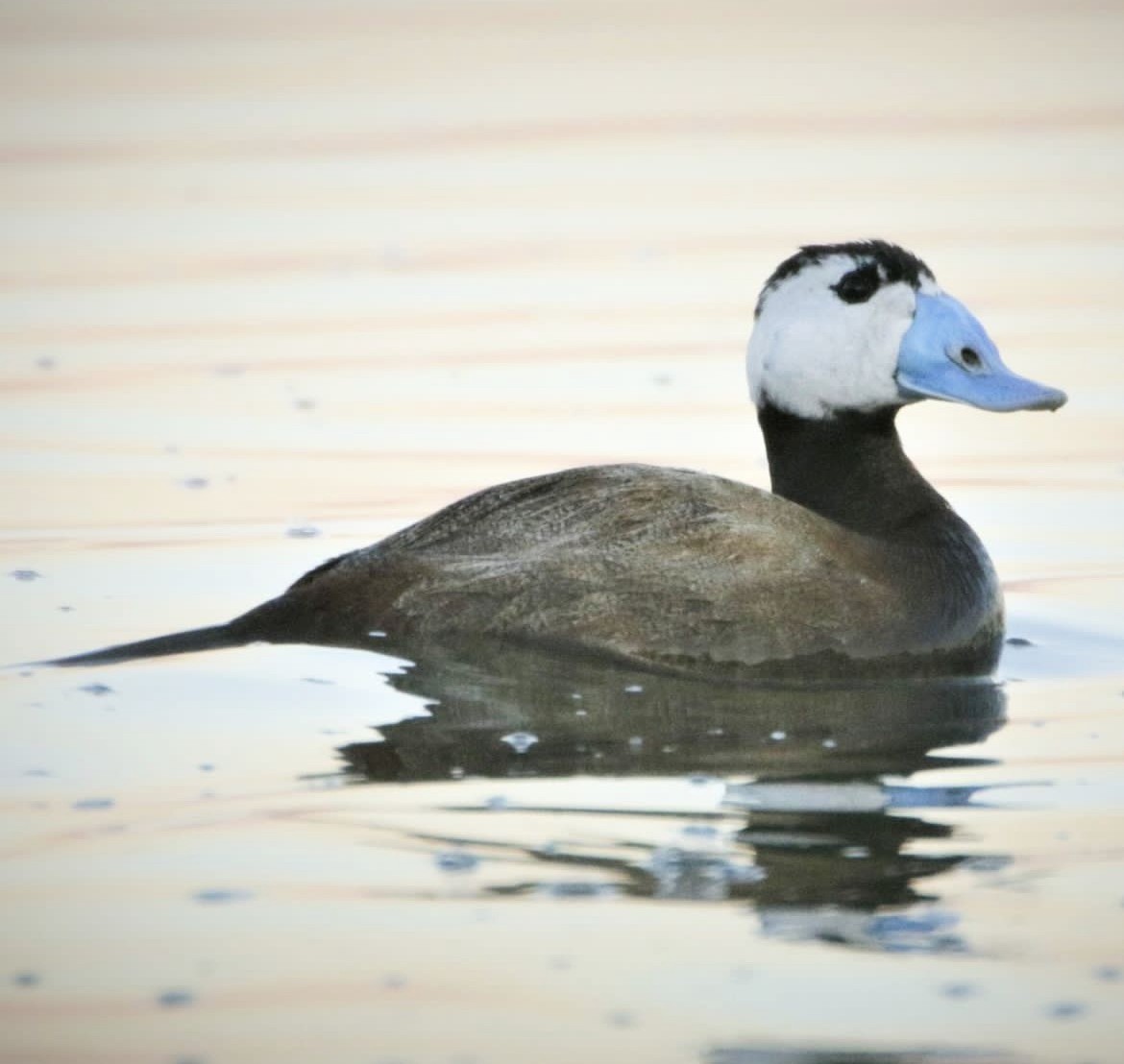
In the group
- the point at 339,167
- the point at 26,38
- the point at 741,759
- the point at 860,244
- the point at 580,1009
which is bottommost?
the point at 580,1009

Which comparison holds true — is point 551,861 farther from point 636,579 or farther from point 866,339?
point 866,339

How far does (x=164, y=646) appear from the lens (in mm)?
6945

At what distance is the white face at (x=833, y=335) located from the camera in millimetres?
7270

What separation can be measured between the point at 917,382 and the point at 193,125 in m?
10.2

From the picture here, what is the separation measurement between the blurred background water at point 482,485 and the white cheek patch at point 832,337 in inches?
33.4

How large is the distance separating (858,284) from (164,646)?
2.14 metres

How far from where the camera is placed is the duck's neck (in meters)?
7.30

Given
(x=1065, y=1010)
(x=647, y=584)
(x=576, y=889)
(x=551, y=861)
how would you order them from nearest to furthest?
(x=1065, y=1010), (x=576, y=889), (x=551, y=861), (x=647, y=584)

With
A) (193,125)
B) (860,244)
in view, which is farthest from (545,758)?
(193,125)

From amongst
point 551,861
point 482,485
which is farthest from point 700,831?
point 482,485

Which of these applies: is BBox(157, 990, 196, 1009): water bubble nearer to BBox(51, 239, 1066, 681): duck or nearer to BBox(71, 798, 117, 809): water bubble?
BBox(71, 798, 117, 809): water bubble

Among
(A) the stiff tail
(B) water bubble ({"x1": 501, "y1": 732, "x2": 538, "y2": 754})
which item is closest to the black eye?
(B) water bubble ({"x1": 501, "y1": 732, "x2": 538, "y2": 754})

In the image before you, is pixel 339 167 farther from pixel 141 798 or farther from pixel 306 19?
pixel 141 798

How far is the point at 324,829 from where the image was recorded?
5496 millimetres
